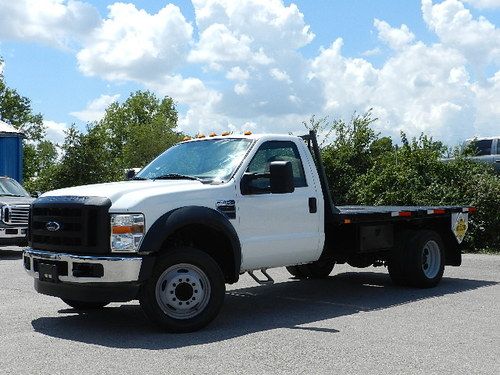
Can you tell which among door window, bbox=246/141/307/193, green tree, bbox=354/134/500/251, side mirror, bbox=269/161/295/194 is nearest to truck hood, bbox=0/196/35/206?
green tree, bbox=354/134/500/251

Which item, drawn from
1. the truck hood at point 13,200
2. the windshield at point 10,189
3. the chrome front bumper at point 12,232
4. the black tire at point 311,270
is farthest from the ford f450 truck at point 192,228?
the windshield at point 10,189

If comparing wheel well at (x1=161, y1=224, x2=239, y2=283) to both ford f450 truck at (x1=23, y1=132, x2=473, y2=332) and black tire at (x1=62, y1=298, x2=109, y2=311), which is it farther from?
black tire at (x1=62, y1=298, x2=109, y2=311)

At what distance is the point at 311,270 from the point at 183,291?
425cm

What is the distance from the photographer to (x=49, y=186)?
36.2 meters

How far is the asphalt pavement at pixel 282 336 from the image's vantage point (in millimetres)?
5473

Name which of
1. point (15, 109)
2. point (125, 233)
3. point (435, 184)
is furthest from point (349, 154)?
point (15, 109)

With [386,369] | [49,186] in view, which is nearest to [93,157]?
[49,186]

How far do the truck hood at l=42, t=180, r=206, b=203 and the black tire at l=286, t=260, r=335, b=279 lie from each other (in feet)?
12.7

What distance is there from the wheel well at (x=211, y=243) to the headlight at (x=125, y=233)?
0.56 m

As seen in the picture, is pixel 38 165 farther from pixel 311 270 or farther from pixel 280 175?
pixel 280 175

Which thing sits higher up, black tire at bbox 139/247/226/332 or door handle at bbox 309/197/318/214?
door handle at bbox 309/197/318/214

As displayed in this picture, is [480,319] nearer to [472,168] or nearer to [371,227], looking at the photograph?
[371,227]

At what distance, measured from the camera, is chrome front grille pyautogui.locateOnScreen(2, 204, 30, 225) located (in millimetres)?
15047

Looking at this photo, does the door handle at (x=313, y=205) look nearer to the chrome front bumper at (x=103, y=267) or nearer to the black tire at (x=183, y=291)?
the black tire at (x=183, y=291)
